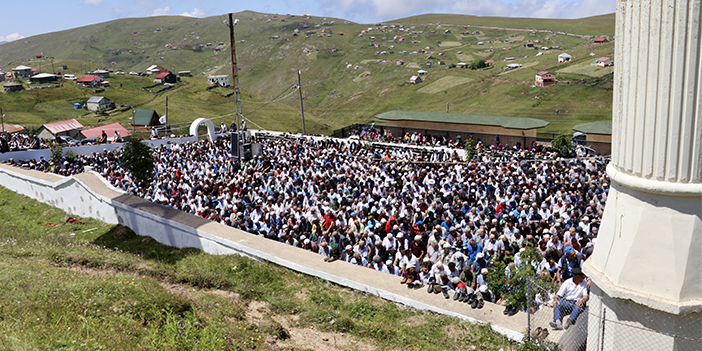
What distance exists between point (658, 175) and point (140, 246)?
50.1 ft

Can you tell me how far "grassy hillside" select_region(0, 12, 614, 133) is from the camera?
225ft

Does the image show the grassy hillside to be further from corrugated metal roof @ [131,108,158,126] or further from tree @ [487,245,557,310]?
tree @ [487,245,557,310]

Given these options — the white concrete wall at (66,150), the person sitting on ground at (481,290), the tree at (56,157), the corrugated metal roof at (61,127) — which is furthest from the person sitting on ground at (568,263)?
the corrugated metal roof at (61,127)

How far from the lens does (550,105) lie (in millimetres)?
65688

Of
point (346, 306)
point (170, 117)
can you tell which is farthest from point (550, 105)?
point (346, 306)

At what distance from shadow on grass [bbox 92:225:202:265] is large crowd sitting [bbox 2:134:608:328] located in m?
1.74

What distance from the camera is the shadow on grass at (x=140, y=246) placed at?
46.0ft

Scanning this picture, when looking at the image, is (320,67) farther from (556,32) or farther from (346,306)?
(346,306)

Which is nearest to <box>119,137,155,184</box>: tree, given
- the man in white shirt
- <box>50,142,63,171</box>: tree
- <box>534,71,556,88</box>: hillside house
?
<box>50,142,63,171</box>: tree

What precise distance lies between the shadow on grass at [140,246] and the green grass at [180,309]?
63.6 inches

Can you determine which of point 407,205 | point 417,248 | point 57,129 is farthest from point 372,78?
point 417,248

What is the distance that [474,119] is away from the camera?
93.3 feet

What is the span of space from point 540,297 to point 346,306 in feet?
12.0

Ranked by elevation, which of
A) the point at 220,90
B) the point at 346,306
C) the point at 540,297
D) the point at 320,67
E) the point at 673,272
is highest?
the point at 320,67
